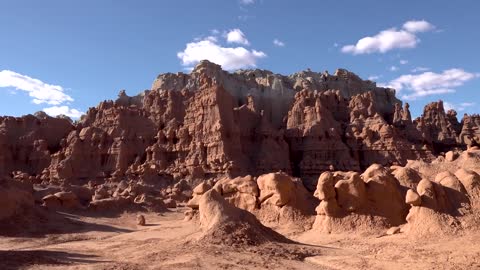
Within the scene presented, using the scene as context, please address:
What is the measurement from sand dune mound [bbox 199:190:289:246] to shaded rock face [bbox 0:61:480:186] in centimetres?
3428

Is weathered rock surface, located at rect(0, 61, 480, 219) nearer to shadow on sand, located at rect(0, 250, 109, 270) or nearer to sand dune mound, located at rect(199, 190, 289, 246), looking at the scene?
sand dune mound, located at rect(199, 190, 289, 246)

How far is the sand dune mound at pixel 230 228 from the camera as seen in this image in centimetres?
1494

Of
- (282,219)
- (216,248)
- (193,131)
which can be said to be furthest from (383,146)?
(216,248)

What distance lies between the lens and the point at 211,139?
5450 centimetres

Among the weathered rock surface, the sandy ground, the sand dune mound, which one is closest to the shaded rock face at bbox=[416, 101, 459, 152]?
the weathered rock surface

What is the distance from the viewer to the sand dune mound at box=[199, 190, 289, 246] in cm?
1494

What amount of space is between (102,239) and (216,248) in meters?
9.74

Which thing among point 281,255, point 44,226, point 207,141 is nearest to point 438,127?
point 207,141

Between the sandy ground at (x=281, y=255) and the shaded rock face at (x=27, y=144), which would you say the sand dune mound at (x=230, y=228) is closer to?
the sandy ground at (x=281, y=255)

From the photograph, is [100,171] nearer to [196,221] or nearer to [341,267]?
[196,221]

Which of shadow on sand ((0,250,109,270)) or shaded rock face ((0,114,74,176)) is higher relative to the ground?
shaded rock face ((0,114,74,176))

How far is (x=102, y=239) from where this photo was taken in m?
21.9

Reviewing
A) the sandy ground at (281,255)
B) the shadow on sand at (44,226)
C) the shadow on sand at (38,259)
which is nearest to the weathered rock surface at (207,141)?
the shadow on sand at (44,226)

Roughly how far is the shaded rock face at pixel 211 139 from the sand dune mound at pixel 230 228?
34.3 m
